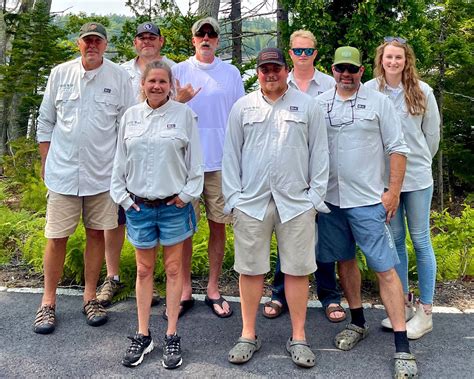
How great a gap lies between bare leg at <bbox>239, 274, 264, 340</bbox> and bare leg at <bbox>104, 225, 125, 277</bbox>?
155cm

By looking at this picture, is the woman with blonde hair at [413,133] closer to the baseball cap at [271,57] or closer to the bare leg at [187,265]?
the baseball cap at [271,57]

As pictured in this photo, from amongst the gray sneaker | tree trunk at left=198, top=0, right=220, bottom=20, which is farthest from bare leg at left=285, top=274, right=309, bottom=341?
tree trunk at left=198, top=0, right=220, bottom=20

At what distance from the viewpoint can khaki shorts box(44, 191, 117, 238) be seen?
4.10 meters

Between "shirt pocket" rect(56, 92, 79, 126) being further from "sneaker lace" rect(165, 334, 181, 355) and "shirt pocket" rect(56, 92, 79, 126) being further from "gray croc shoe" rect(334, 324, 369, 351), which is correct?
"gray croc shoe" rect(334, 324, 369, 351)

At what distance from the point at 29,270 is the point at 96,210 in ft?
6.00

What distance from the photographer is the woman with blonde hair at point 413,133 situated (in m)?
3.77

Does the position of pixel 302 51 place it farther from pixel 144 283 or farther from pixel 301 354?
pixel 301 354

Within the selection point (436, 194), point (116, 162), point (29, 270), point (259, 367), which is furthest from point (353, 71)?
point (436, 194)

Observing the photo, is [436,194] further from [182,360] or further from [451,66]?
[182,360]

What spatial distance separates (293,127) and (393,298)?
1390mm

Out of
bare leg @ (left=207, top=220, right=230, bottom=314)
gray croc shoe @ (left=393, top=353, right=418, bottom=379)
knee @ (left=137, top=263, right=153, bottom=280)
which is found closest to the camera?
gray croc shoe @ (left=393, top=353, right=418, bottom=379)

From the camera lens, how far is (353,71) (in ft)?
11.6

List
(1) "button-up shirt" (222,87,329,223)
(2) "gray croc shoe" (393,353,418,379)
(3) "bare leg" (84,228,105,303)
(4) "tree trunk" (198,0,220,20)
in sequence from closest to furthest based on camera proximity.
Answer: (2) "gray croc shoe" (393,353,418,379), (1) "button-up shirt" (222,87,329,223), (3) "bare leg" (84,228,105,303), (4) "tree trunk" (198,0,220,20)

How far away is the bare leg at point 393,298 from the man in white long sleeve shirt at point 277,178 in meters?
0.54
